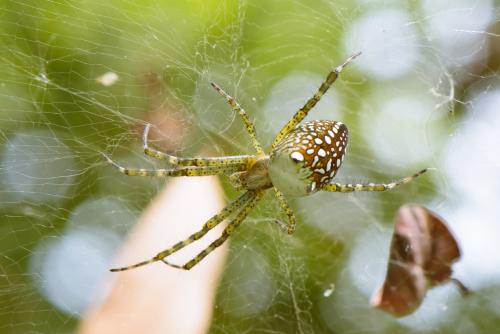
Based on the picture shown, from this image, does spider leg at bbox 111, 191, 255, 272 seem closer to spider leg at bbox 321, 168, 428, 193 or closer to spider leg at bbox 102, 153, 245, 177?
spider leg at bbox 102, 153, 245, 177

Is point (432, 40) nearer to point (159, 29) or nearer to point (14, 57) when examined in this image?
point (159, 29)

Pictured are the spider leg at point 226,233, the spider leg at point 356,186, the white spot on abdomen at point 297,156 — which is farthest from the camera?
the spider leg at point 226,233

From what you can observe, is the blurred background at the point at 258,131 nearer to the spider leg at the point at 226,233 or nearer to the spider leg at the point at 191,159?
the spider leg at the point at 191,159

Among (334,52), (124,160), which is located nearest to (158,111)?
(124,160)

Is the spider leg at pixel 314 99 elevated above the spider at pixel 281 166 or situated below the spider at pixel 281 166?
above

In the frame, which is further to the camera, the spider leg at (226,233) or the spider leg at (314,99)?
the spider leg at (226,233)

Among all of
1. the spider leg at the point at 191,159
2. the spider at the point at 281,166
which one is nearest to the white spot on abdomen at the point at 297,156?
the spider at the point at 281,166
